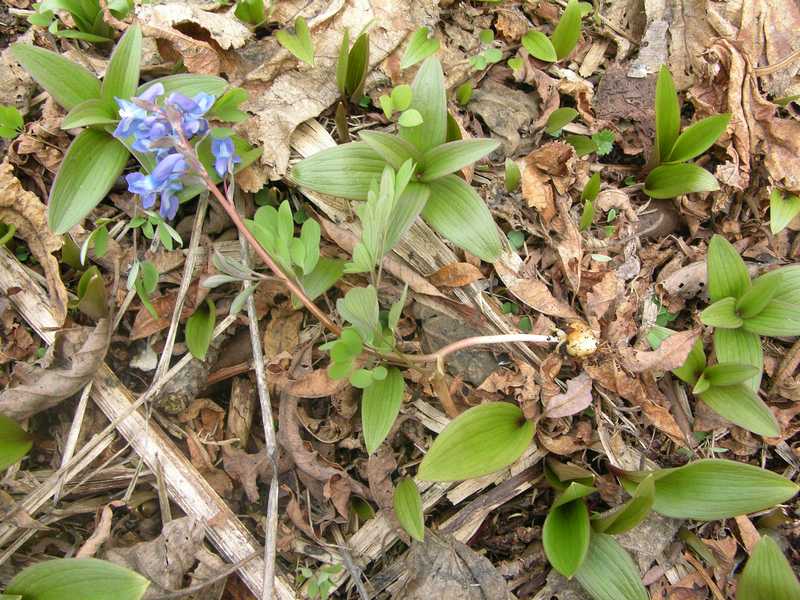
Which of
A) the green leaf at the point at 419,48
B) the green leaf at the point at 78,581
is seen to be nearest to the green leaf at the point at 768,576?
the green leaf at the point at 78,581

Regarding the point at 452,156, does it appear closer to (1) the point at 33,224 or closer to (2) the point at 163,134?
(2) the point at 163,134

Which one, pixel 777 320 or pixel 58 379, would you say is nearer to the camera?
pixel 58 379

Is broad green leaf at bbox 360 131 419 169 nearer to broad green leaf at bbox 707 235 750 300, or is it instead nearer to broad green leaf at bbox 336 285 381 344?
broad green leaf at bbox 336 285 381 344

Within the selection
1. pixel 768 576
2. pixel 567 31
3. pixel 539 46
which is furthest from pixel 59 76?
pixel 768 576

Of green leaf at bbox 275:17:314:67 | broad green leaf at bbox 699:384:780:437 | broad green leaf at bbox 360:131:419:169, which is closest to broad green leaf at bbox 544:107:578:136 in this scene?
broad green leaf at bbox 360:131:419:169

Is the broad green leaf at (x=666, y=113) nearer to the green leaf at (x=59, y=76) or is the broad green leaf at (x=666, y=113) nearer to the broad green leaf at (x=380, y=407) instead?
the broad green leaf at (x=380, y=407)

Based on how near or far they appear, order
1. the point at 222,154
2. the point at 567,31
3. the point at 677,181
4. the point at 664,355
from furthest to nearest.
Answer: the point at 567,31 < the point at 677,181 < the point at 664,355 < the point at 222,154

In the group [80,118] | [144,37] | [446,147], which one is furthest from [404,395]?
[144,37]
